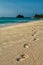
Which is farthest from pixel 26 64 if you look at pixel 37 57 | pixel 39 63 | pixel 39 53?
pixel 39 53

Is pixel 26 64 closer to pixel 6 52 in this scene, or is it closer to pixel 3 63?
pixel 3 63

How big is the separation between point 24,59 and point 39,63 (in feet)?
1.11

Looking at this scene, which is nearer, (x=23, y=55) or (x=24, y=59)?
(x=24, y=59)

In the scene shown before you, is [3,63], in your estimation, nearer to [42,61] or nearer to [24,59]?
[24,59]

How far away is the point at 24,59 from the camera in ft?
9.87

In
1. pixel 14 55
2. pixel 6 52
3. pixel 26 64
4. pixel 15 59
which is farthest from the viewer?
pixel 6 52

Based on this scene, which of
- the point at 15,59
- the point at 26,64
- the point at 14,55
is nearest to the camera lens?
the point at 26,64

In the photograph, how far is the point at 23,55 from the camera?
3.27 meters

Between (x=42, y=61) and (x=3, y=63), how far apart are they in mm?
653

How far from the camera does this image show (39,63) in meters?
2.77

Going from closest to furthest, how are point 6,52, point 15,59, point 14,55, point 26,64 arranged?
point 26,64, point 15,59, point 14,55, point 6,52

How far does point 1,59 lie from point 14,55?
333 mm

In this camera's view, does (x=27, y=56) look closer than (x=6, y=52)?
Yes

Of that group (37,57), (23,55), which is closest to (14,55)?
(23,55)
